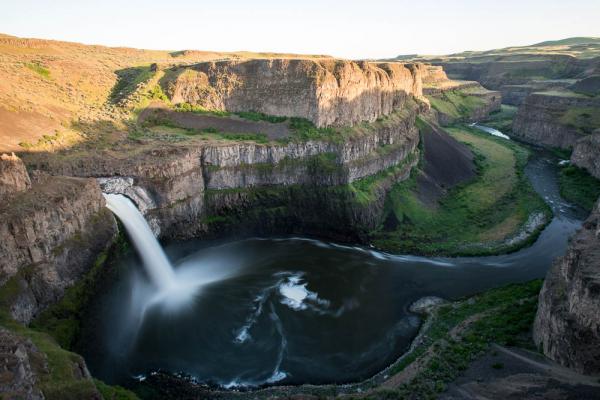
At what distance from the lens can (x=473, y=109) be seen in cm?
12350

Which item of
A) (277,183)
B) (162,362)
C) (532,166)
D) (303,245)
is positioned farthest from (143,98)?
(532,166)

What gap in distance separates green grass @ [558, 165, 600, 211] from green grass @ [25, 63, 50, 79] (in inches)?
3013

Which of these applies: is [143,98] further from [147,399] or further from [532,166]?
[532,166]

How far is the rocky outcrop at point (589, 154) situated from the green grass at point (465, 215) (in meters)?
10.1

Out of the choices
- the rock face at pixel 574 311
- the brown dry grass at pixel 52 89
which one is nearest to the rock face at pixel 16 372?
the rock face at pixel 574 311

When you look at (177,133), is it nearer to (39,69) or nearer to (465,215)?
(39,69)

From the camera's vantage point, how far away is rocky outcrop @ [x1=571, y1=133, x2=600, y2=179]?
226 ft

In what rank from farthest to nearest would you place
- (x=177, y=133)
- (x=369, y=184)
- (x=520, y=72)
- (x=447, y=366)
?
(x=520, y=72) → (x=369, y=184) → (x=177, y=133) → (x=447, y=366)

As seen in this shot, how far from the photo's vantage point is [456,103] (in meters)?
123

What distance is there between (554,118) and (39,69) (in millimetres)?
97951

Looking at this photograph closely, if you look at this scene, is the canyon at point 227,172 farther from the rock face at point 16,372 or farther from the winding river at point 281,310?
the winding river at point 281,310

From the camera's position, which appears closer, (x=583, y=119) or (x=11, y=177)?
→ (x=11, y=177)

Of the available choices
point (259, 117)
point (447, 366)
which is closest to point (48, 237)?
point (447, 366)

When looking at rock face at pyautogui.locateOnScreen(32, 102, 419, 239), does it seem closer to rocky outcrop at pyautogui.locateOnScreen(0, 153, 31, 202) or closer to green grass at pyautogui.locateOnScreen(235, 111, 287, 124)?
green grass at pyautogui.locateOnScreen(235, 111, 287, 124)
